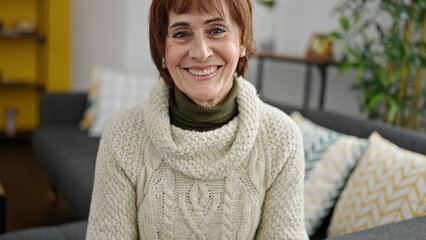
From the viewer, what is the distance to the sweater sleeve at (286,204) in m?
1.19

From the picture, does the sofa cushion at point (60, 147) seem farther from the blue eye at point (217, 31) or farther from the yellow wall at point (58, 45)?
the blue eye at point (217, 31)

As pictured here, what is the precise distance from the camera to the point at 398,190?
1555 mm

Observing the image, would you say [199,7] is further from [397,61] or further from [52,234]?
[397,61]

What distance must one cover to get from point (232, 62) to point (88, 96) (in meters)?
2.53

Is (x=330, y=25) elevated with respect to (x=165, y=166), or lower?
elevated

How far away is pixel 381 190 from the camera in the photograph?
160 cm

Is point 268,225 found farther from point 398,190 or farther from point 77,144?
point 77,144

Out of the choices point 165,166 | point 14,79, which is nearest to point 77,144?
point 165,166

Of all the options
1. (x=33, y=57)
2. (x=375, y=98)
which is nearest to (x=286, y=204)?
(x=375, y=98)

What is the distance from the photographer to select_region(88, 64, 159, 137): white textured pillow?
329 cm

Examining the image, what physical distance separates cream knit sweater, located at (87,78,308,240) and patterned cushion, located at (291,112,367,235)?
615 mm

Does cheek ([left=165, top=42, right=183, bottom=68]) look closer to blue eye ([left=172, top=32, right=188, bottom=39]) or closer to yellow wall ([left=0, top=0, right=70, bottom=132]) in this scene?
blue eye ([left=172, top=32, right=188, bottom=39])

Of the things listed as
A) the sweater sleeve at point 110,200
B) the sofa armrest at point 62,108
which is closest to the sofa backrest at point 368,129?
the sweater sleeve at point 110,200

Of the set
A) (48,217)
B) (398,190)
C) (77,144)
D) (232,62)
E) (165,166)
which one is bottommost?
(48,217)
